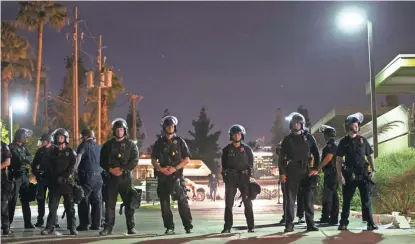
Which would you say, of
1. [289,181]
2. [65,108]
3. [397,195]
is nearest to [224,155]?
[289,181]

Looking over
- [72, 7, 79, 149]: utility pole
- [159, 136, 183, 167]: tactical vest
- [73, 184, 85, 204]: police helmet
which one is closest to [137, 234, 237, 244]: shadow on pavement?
[159, 136, 183, 167]: tactical vest

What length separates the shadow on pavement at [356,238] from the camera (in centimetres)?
971

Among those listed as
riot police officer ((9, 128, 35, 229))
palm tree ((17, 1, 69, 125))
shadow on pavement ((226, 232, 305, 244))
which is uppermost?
palm tree ((17, 1, 69, 125))

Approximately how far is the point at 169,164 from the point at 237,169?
1.11 metres

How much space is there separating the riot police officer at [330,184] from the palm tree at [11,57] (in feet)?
129

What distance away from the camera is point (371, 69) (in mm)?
19719

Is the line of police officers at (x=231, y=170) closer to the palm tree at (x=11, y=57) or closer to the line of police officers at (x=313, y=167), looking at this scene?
the line of police officers at (x=313, y=167)

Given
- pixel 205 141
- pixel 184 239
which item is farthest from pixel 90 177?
pixel 205 141

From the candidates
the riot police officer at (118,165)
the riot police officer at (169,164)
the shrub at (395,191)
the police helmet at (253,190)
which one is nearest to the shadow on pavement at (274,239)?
the police helmet at (253,190)

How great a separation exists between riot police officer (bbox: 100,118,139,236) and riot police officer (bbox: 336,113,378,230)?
11.2 feet

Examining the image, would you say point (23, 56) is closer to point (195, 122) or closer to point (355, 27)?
point (355, 27)

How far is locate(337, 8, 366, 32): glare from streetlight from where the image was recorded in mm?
18828

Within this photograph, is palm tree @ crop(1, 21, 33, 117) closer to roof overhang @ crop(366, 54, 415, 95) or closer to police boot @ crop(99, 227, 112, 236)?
roof overhang @ crop(366, 54, 415, 95)

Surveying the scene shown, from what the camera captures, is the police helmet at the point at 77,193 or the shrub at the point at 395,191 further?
the shrub at the point at 395,191
